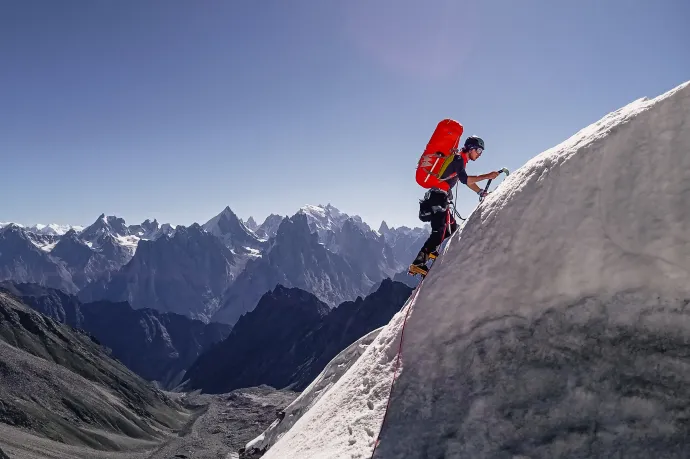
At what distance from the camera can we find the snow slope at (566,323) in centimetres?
646

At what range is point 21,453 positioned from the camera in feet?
256

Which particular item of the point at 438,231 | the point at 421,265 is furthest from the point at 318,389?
the point at 438,231

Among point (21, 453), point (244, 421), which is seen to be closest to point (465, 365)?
point (21, 453)

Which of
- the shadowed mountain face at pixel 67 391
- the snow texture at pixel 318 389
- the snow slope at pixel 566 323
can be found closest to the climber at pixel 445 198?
the snow slope at pixel 566 323

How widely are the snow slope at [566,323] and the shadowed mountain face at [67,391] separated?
4639 inches

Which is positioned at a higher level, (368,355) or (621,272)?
(621,272)

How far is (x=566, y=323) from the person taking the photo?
748 cm

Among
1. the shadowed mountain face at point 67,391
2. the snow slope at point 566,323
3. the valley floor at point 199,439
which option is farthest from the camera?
the shadowed mountain face at point 67,391

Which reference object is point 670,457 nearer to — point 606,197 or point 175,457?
point 606,197

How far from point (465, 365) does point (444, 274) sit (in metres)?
2.02

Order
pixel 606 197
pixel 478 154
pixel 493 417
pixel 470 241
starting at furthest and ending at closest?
pixel 478 154
pixel 470 241
pixel 606 197
pixel 493 417

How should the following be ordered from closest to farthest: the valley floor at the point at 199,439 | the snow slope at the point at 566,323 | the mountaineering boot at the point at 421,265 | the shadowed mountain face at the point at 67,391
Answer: the snow slope at the point at 566,323 < the mountaineering boot at the point at 421,265 < the valley floor at the point at 199,439 < the shadowed mountain face at the point at 67,391

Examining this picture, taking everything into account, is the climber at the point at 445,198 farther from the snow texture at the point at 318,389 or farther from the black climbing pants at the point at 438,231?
the snow texture at the point at 318,389

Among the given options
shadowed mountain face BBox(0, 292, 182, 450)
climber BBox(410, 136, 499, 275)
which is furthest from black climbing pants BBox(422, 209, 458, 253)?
shadowed mountain face BBox(0, 292, 182, 450)
